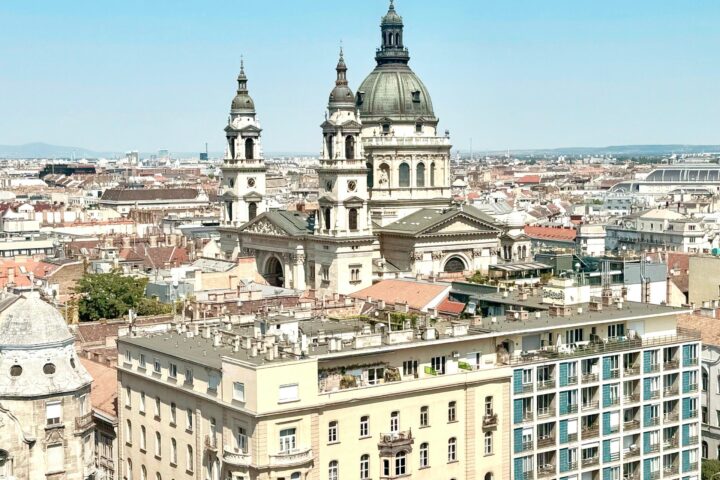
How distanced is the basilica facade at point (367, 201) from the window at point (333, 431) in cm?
5593

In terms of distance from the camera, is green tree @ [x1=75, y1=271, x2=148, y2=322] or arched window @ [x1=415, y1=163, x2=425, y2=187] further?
arched window @ [x1=415, y1=163, x2=425, y2=187]

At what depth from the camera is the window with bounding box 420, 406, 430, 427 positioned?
2119 inches

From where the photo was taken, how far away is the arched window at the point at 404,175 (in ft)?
394

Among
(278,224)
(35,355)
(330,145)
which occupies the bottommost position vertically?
(35,355)

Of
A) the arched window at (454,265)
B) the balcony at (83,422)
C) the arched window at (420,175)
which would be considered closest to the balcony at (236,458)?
the balcony at (83,422)

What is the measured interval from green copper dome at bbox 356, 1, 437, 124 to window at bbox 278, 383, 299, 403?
7222cm

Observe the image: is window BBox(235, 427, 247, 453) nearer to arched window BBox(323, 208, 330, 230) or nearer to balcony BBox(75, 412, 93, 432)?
balcony BBox(75, 412, 93, 432)

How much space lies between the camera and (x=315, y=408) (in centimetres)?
5025

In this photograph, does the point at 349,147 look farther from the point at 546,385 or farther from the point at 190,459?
the point at 190,459

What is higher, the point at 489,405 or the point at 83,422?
the point at 83,422

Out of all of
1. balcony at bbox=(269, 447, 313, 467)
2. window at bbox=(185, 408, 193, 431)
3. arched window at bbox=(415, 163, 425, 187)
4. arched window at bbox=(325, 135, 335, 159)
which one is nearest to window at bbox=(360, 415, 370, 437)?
balcony at bbox=(269, 447, 313, 467)

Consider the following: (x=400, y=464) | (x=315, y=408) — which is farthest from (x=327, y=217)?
(x=315, y=408)

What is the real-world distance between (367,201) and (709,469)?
50.6 meters

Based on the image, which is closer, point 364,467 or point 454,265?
point 364,467
